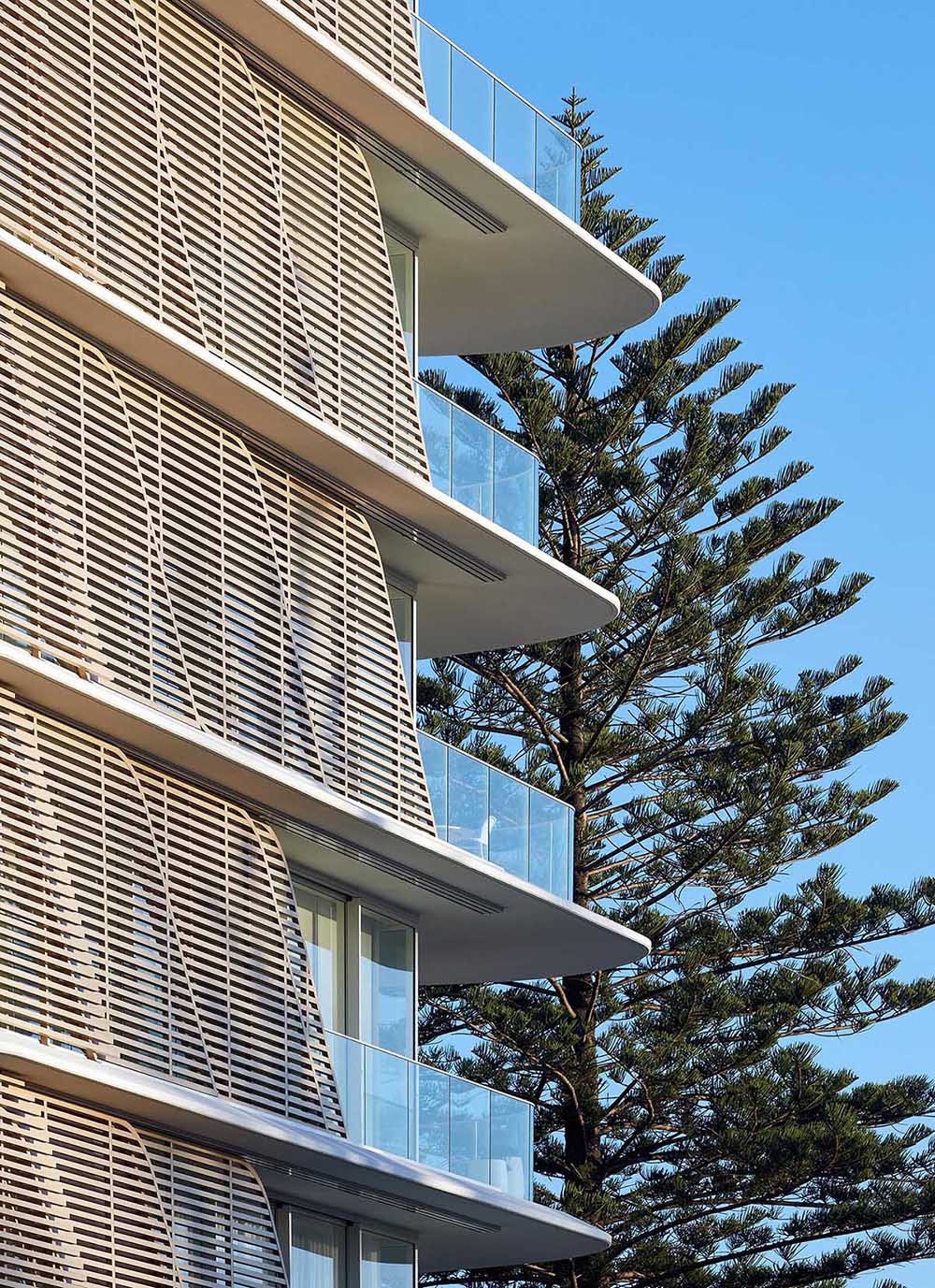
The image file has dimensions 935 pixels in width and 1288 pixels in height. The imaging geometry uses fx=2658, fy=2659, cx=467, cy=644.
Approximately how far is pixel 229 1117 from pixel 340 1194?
2450 millimetres

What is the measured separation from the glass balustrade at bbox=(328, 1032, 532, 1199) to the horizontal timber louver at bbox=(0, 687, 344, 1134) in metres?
0.40

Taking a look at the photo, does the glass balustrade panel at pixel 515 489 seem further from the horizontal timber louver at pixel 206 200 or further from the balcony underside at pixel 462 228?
the balcony underside at pixel 462 228

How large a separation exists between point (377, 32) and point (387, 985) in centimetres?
789

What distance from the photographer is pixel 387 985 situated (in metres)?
21.7

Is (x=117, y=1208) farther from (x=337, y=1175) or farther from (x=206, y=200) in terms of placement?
(x=206, y=200)

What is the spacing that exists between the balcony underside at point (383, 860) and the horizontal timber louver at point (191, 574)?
0.89 feet

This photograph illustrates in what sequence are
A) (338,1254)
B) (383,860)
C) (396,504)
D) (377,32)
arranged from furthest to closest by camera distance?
(377,32) → (396,504) → (383,860) → (338,1254)

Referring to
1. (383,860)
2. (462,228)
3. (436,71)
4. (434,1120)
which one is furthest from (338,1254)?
(436,71)

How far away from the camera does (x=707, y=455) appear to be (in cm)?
3588

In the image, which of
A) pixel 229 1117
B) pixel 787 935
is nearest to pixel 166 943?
pixel 229 1117

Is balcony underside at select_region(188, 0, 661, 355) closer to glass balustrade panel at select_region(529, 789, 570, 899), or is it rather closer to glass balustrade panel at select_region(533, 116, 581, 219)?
glass balustrade panel at select_region(533, 116, 581, 219)

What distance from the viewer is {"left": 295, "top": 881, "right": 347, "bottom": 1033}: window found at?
20.7 meters

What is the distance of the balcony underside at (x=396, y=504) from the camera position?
18109mm

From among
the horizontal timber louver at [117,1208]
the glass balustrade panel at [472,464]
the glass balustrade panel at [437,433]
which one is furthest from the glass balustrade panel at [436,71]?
the horizontal timber louver at [117,1208]
